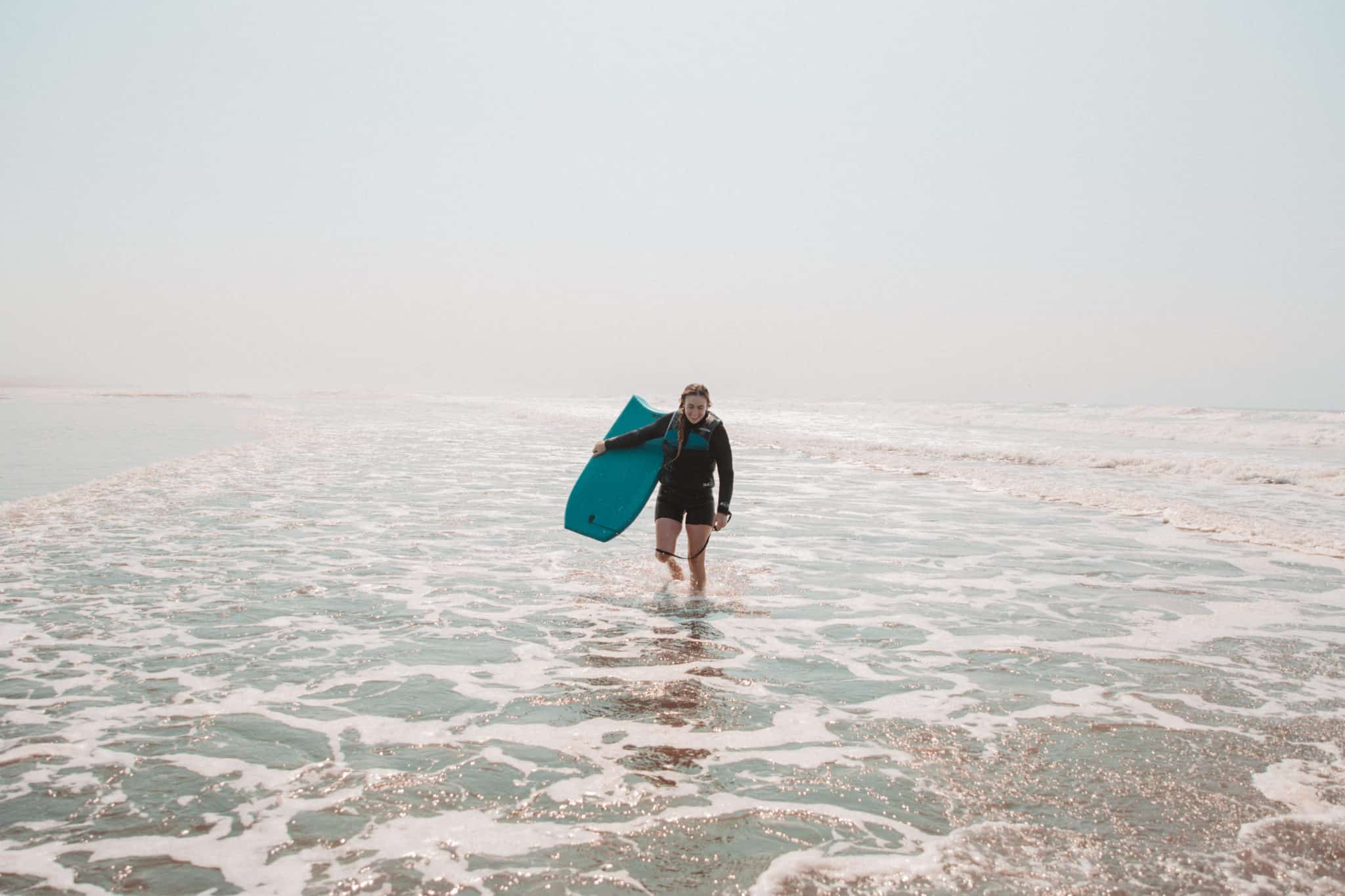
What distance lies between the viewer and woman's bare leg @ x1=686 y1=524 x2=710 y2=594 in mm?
7684

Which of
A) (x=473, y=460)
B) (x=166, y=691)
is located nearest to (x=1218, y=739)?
(x=166, y=691)

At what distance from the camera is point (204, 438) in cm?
2300

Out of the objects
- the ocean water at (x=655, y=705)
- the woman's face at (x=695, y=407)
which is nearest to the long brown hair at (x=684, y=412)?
the woman's face at (x=695, y=407)

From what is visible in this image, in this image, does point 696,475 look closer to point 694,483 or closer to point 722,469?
point 694,483

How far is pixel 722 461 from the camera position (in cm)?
782

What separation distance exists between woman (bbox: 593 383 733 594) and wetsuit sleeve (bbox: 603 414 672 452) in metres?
0.45

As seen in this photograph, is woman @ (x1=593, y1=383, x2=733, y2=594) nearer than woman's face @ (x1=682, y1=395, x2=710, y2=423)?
No

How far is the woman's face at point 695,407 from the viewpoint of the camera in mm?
7574

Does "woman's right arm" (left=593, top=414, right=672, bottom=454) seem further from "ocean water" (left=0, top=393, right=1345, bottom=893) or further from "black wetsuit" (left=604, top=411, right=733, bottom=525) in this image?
"ocean water" (left=0, top=393, right=1345, bottom=893)

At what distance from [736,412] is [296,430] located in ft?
101

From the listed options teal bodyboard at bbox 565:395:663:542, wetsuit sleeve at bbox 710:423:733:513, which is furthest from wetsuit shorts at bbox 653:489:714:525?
teal bodyboard at bbox 565:395:663:542

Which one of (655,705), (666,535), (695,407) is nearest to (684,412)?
(695,407)

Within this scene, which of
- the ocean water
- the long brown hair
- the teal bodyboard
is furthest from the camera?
A: the teal bodyboard

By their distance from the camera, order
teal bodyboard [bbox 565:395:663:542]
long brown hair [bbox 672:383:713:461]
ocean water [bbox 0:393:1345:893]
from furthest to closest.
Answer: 1. teal bodyboard [bbox 565:395:663:542]
2. long brown hair [bbox 672:383:713:461]
3. ocean water [bbox 0:393:1345:893]
